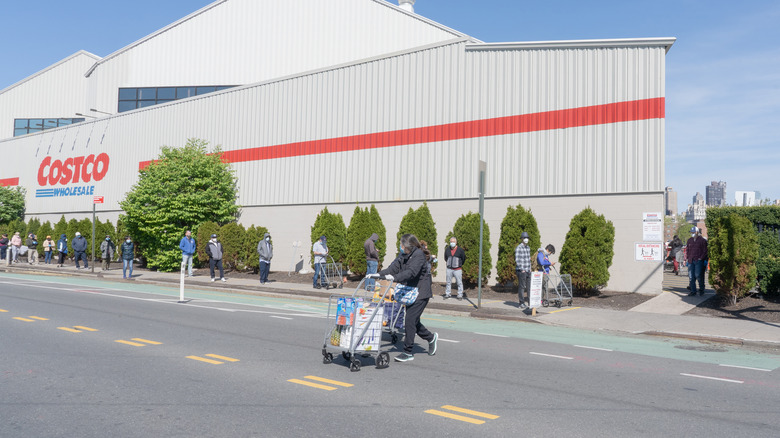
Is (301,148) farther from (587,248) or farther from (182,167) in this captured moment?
(587,248)

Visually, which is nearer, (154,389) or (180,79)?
(154,389)

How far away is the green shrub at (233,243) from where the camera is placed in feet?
85.3

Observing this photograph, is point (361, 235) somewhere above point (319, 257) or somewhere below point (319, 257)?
above

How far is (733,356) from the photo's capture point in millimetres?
9227

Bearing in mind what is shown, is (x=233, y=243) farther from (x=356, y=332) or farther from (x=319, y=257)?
(x=356, y=332)

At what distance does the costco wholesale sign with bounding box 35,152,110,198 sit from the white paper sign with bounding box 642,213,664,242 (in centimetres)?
3080

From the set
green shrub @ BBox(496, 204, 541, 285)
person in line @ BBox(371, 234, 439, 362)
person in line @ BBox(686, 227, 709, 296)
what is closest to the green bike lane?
person in line @ BBox(371, 234, 439, 362)

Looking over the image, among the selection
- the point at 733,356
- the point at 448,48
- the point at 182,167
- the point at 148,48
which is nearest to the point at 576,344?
the point at 733,356

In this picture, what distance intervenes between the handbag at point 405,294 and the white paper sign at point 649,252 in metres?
10.9

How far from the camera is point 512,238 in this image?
1805 centimetres

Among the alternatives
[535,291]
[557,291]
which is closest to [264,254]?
[557,291]

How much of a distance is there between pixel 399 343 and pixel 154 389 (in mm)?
4304

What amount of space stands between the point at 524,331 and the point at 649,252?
696 centimetres

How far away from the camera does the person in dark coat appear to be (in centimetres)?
813
